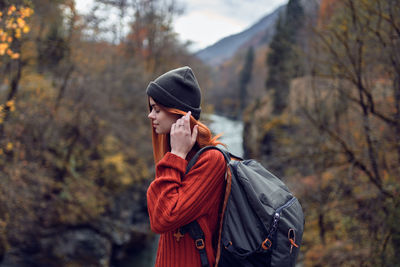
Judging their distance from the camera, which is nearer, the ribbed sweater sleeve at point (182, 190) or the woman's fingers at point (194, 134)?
the ribbed sweater sleeve at point (182, 190)

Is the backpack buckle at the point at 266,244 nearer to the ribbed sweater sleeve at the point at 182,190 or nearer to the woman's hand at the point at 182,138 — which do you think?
the ribbed sweater sleeve at the point at 182,190

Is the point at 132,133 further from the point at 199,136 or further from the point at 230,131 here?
the point at 230,131

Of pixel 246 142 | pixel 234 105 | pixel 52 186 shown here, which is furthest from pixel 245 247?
pixel 234 105

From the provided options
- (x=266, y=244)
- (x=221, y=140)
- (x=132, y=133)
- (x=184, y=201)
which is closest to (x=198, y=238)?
(x=184, y=201)

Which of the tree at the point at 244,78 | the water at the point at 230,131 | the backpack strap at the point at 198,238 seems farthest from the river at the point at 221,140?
the tree at the point at 244,78

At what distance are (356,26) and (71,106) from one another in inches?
350

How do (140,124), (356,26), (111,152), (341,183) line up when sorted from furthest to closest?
(140,124)
(111,152)
(341,183)
(356,26)

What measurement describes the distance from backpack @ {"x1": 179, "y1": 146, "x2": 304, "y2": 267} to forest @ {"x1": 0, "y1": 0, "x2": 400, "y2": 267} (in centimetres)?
223

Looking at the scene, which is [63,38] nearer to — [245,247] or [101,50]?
[101,50]

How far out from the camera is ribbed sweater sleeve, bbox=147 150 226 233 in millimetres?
1515

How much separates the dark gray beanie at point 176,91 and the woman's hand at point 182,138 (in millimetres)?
110

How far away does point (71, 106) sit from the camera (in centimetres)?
1095

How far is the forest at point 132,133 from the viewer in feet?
16.6

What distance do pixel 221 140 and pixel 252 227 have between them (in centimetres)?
2196
